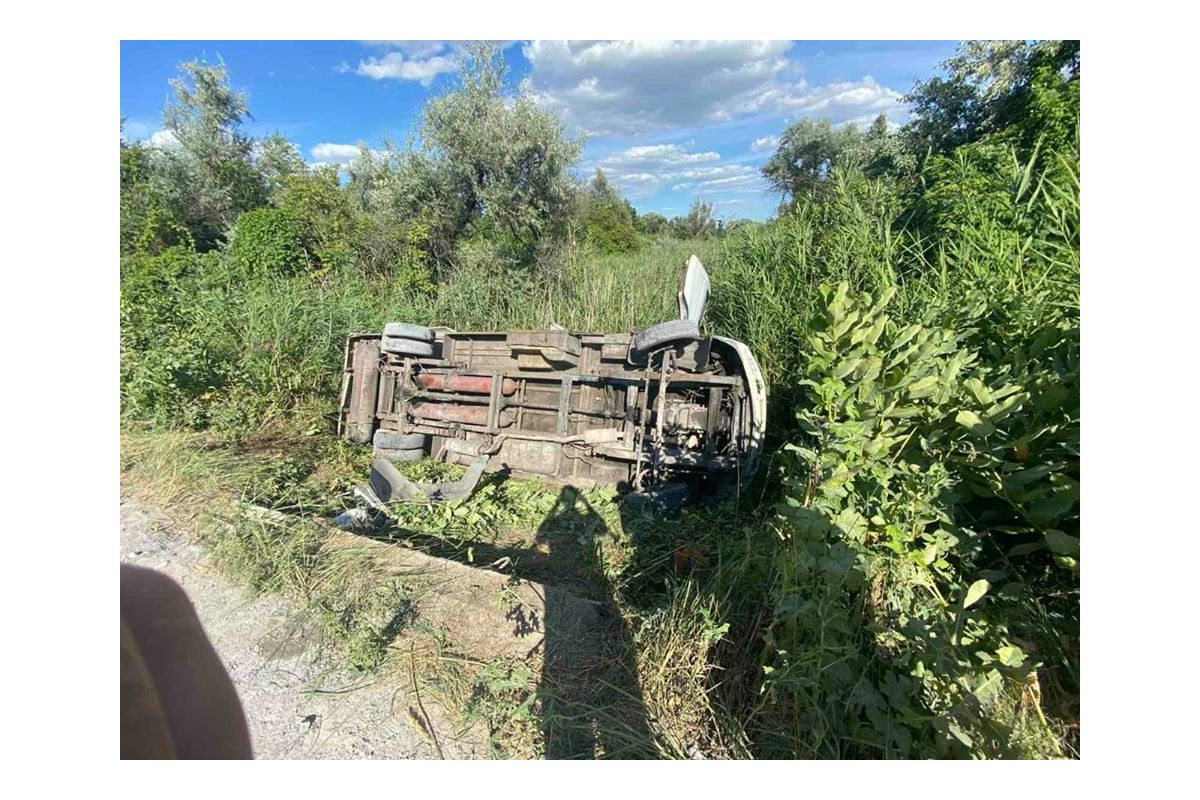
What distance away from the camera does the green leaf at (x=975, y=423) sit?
1896mm

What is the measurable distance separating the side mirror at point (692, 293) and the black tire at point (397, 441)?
3.08m

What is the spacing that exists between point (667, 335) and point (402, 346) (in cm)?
301

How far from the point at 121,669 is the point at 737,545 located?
9.18 ft

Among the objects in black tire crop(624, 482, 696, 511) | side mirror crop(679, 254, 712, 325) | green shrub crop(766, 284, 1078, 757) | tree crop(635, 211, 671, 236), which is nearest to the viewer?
green shrub crop(766, 284, 1078, 757)

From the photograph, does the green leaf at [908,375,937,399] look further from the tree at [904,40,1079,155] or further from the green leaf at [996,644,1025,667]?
the tree at [904,40,1079,155]

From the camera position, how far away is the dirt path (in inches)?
74.4

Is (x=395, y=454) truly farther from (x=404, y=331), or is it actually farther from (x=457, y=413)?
(x=404, y=331)

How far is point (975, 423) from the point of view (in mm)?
1911

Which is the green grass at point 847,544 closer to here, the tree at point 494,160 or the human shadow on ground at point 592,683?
the human shadow on ground at point 592,683

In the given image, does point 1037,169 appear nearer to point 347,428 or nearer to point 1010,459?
point 1010,459

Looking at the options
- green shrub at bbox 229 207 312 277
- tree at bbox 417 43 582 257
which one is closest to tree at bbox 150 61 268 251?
green shrub at bbox 229 207 312 277

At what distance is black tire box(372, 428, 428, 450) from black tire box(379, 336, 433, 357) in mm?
905

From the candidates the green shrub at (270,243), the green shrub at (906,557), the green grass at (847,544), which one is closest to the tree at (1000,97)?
the green grass at (847,544)

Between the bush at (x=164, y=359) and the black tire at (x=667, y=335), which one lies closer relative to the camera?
the black tire at (x=667, y=335)
